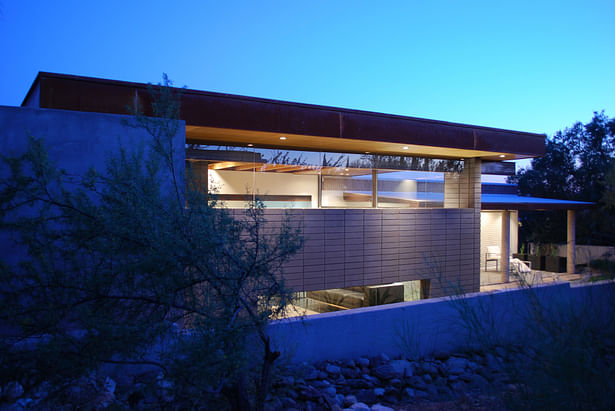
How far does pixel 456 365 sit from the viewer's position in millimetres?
5973

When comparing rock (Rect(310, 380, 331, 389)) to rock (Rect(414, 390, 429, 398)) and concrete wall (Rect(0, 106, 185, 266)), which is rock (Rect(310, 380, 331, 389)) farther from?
concrete wall (Rect(0, 106, 185, 266))

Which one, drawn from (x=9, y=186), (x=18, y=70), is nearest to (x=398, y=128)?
(x=9, y=186)

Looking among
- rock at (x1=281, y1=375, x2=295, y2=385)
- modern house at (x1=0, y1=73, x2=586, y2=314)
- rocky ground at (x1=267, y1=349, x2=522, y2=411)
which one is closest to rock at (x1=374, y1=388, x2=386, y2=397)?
rocky ground at (x1=267, y1=349, x2=522, y2=411)

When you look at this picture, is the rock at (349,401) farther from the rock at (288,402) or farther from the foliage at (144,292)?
the foliage at (144,292)

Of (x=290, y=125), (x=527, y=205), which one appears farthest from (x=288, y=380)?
(x=527, y=205)

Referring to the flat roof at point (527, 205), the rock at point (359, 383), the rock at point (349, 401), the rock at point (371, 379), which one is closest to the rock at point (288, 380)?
the rock at point (349, 401)

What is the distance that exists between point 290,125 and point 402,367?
4598 mm

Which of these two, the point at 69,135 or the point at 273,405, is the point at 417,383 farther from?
the point at 69,135

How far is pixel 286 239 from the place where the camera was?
3893 millimetres

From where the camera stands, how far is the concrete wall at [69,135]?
5441 millimetres

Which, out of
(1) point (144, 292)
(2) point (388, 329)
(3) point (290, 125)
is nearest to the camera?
(1) point (144, 292)

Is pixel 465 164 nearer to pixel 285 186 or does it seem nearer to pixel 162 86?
pixel 285 186

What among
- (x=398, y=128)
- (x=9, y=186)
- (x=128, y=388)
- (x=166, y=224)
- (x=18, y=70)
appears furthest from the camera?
(x=18, y=70)

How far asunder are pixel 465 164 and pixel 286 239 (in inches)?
379
